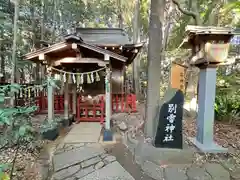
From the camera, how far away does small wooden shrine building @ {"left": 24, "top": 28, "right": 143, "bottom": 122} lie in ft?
20.1

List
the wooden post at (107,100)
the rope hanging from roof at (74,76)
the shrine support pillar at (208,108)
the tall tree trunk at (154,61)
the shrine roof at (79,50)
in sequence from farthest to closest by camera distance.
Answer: the rope hanging from roof at (74,76)
the wooden post at (107,100)
the shrine roof at (79,50)
the tall tree trunk at (154,61)
the shrine support pillar at (208,108)

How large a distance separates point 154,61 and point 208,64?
1.51 m

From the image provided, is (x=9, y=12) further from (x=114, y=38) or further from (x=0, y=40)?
(x=114, y=38)

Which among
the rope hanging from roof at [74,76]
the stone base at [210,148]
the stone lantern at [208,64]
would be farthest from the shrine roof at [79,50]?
the stone base at [210,148]

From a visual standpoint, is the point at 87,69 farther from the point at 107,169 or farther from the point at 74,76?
the point at 107,169

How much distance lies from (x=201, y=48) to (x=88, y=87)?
20.0ft

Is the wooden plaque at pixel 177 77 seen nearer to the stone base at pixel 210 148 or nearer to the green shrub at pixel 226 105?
the stone base at pixel 210 148

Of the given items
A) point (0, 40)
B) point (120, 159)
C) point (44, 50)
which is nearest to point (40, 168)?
point (120, 159)

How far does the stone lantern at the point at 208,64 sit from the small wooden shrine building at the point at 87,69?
2.34 metres

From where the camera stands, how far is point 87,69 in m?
8.62

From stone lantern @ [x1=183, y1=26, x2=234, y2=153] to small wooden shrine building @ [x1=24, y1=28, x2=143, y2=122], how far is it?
2343mm

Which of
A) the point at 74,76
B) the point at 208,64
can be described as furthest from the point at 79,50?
the point at 208,64

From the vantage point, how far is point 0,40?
30.0 feet

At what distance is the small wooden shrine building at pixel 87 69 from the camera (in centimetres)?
612
